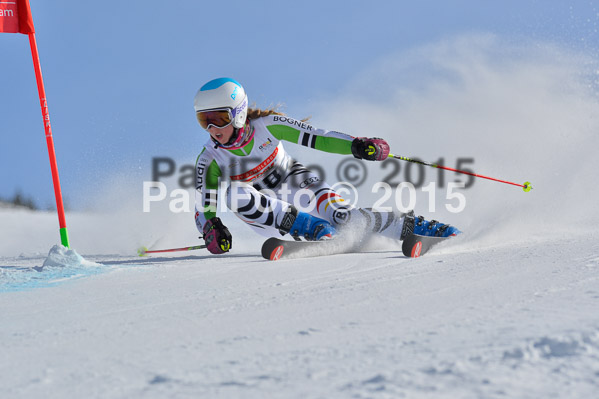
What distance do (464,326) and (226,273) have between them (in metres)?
1.99

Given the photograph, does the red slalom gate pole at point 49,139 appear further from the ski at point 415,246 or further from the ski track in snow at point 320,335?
the ski at point 415,246

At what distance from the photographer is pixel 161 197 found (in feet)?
27.3

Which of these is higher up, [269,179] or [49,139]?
[49,139]

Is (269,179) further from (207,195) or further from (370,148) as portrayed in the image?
(370,148)

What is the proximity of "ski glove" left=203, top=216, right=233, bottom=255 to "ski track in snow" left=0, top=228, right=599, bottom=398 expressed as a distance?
194 cm

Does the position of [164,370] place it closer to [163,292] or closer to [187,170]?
[163,292]

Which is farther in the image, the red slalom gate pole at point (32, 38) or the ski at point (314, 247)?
the red slalom gate pole at point (32, 38)

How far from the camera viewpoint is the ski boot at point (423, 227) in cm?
477

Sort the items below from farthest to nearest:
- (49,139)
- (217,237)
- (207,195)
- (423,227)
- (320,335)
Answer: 1. (207,195)
2. (217,237)
3. (423,227)
4. (49,139)
5. (320,335)

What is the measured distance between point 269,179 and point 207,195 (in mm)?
632

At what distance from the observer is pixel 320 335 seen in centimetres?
171

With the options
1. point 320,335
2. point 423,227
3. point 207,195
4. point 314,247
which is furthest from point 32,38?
point 320,335

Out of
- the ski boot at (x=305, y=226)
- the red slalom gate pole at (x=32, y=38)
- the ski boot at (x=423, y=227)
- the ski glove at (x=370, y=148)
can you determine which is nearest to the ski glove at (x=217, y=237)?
the ski boot at (x=305, y=226)

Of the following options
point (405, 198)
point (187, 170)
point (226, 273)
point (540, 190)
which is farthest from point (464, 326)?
point (405, 198)
